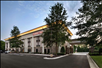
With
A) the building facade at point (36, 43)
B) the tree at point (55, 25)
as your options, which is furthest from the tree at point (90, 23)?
the building facade at point (36, 43)

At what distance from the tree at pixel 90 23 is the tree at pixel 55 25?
9.59m

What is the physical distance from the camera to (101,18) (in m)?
13.9

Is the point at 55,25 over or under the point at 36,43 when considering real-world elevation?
over

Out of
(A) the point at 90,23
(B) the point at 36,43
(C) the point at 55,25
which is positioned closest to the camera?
(A) the point at 90,23

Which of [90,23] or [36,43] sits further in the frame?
[36,43]

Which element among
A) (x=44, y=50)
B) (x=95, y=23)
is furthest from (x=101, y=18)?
(x=44, y=50)

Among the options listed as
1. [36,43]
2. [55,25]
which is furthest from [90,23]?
[36,43]

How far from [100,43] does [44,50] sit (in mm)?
27914

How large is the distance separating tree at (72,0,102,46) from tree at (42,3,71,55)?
959 cm

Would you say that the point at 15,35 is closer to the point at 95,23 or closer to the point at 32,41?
the point at 32,41

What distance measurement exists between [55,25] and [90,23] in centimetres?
1352

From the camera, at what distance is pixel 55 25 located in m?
27.3

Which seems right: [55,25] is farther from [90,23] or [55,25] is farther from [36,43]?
[36,43]

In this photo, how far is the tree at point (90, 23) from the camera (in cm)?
1416
